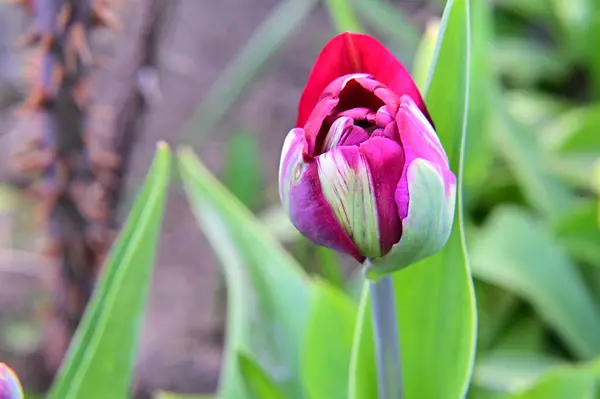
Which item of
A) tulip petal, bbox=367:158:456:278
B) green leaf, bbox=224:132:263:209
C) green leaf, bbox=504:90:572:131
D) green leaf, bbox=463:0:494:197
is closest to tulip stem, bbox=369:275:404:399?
tulip petal, bbox=367:158:456:278

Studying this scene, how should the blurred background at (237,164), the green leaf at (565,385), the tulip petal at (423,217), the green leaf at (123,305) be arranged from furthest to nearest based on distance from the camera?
1. the blurred background at (237,164)
2. the green leaf at (565,385)
3. the green leaf at (123,305)
4. the tulip petal at (423,217)

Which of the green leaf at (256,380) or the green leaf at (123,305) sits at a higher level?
the green leaf at (123,305)

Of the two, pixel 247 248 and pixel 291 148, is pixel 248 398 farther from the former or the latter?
pixel 291 148

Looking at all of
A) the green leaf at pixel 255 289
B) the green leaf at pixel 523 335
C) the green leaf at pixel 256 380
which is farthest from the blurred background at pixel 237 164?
the green leaf at pixel 256 380

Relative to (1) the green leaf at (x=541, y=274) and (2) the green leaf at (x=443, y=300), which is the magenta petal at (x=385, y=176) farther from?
(1) the green leaf at (x=541, y=274)

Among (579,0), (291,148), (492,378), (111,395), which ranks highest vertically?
(579,0)

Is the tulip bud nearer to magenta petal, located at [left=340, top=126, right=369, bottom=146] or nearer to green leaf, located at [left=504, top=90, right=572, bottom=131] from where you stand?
magenta petal, located at [left=340, top=126, right=369, bottom=146]

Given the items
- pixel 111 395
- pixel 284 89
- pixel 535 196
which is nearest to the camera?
pixel 111 395

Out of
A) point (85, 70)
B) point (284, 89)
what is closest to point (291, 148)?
point (85, 70)

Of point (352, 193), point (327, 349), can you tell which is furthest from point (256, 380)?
point (352, 193)
